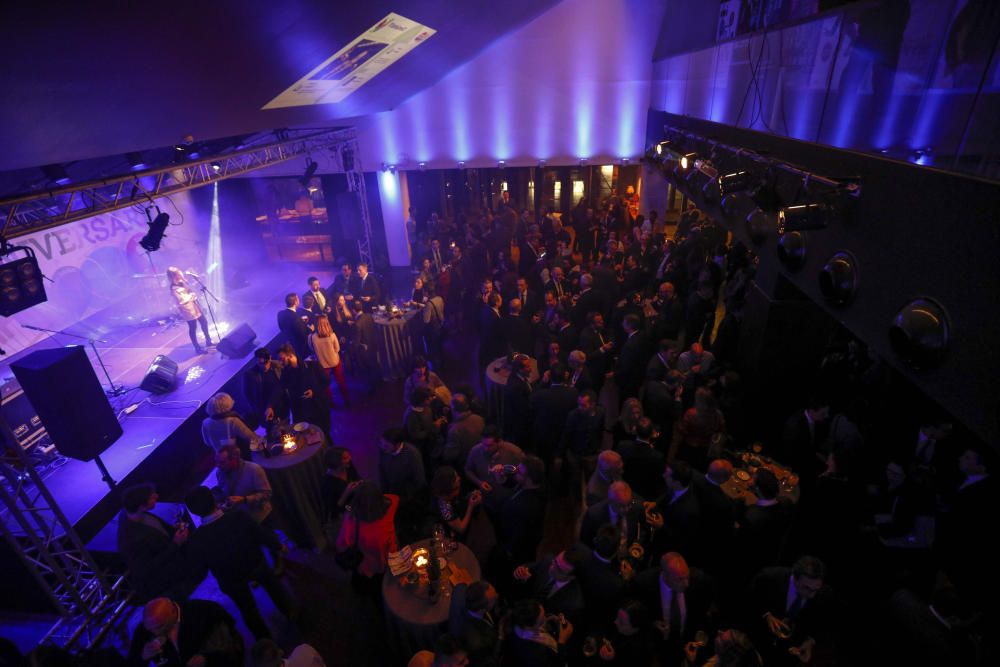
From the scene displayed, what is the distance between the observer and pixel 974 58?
2.35 meters

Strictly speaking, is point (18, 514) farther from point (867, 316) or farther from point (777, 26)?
point (777, 26)

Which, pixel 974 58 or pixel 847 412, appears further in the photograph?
pixel 847 412

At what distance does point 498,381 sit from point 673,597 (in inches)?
117

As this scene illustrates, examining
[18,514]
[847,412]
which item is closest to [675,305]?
[847,412]

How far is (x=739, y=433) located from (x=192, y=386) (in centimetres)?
729

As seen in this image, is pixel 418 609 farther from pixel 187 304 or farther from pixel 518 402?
pixel 187 304

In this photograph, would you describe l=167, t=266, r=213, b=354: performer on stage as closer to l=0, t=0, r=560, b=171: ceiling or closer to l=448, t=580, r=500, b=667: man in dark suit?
l=0, t=0, r=560, b=171: ceiling

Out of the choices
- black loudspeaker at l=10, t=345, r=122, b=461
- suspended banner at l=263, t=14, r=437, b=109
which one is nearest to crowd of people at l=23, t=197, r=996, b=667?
black loudspeaker at l=10, t=345, r=122, b=461

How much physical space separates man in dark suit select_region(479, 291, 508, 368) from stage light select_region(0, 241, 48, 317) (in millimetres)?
4268

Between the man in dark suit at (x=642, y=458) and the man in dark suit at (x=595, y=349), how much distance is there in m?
1.51

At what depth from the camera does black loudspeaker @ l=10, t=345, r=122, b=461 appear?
4.20 metres

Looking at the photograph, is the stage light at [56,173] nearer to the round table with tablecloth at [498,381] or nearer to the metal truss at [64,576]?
the metal truss at [64,576]

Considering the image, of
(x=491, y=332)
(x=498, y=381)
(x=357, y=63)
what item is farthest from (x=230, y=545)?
(x=357, y=63)

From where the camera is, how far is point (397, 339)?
690cm
